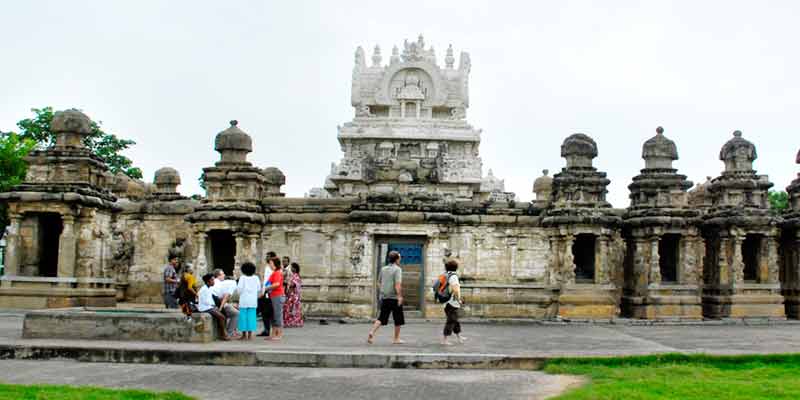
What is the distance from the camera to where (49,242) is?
23.9 m

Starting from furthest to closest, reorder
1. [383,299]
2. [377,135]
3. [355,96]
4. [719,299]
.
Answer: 1. [355,96]
2. [377,135]
3. [719,299]
4. [383,299]

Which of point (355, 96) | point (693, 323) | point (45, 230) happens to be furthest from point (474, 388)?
point (355, 96)

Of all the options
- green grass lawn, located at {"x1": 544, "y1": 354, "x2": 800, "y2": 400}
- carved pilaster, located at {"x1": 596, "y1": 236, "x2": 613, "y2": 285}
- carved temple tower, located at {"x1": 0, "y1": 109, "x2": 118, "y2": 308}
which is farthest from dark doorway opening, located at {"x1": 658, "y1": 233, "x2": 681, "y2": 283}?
carved temple tower, located at {"x1": 0, "y1": 109, "x2": 118, "y2": 308}

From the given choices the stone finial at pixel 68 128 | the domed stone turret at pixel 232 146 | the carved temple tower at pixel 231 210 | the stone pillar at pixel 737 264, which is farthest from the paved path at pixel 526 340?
the domed stone turret at pixel 232 146

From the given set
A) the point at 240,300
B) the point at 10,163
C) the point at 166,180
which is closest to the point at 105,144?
the point at 10,163

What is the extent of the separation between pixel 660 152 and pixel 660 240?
273 cm

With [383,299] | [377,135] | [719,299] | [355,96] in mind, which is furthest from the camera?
[355,96]

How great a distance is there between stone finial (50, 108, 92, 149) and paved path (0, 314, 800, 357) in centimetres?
553

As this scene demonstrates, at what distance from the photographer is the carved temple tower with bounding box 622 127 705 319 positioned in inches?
902

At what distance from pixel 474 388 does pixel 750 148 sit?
17.9m

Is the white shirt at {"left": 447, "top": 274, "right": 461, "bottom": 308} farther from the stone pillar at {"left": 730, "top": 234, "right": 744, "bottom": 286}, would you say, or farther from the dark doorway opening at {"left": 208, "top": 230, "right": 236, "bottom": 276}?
the stone pillar at {"left": 730, "top": 234, "right": 744, "bottom": 286}

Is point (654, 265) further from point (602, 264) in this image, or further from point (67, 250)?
point (67, 250)

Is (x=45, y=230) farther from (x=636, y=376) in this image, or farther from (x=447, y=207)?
(x=636, y=376)

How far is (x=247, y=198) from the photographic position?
2281 cm
